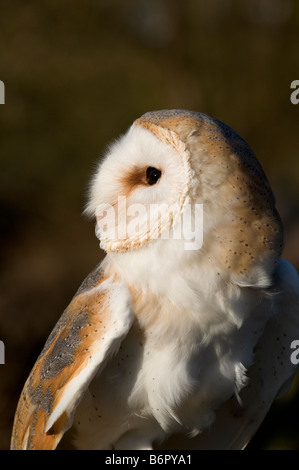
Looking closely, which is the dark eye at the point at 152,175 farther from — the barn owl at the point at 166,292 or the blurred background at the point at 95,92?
the blurred background at the point at 95,92

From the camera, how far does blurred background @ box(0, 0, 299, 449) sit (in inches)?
143

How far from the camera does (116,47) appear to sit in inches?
151

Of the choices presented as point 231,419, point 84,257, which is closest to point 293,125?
point 84,257

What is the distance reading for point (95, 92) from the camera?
12.0 ft

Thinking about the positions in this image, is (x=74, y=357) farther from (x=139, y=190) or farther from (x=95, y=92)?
(x=95, y=92)

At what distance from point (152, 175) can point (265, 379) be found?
626 millimetres

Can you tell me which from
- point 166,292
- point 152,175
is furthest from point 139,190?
point 166,292

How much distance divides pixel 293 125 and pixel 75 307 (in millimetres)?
2939

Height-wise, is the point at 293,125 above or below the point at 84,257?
above

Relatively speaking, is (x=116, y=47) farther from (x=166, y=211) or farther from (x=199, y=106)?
(x=166, y=211)

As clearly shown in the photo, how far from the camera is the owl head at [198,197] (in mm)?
1122

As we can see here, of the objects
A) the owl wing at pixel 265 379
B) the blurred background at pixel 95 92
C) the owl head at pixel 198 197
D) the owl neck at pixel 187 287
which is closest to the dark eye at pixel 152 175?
the owl head at pixel 198 197

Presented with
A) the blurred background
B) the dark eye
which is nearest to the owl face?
the dark eye

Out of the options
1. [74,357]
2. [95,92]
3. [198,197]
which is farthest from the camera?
[95,92]
